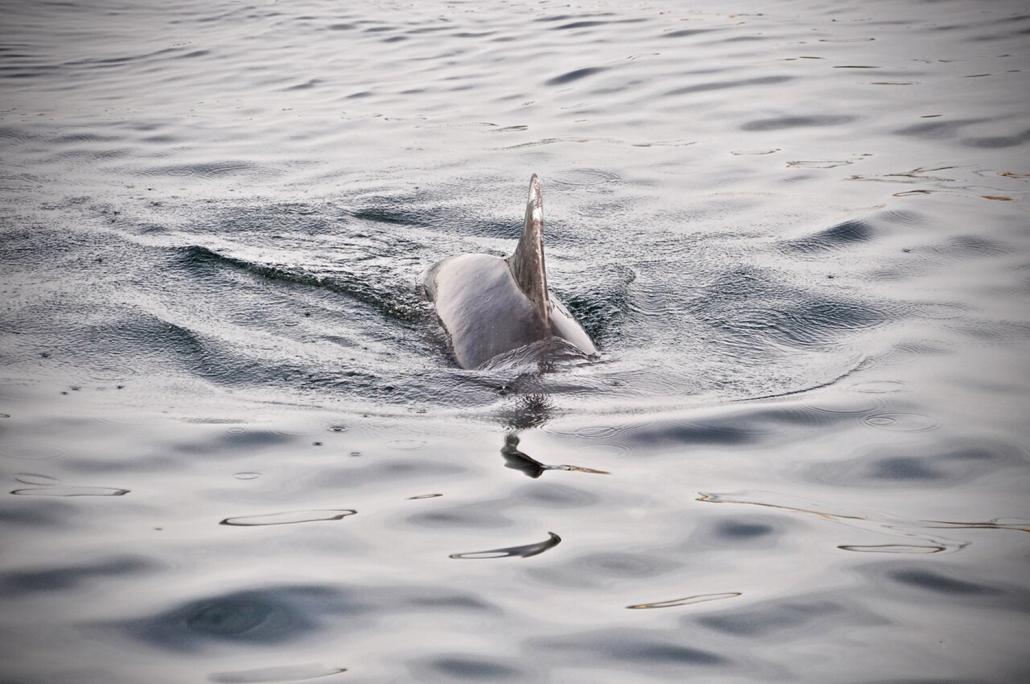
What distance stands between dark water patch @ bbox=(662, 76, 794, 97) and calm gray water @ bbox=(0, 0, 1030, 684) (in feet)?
0.39

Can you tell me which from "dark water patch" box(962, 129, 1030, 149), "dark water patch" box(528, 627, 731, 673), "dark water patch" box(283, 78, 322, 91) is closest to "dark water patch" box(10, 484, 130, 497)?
"dark water patch" box(528, 627, 731, 673)

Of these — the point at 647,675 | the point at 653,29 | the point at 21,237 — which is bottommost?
the point at 647,675

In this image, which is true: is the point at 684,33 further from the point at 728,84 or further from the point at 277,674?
the point at 277,674

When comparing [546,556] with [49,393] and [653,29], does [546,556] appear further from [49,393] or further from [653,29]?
[653,29]

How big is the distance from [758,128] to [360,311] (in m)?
5.34

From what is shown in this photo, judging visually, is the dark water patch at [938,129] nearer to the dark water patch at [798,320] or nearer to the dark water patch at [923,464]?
the dark water patch at [798,320]

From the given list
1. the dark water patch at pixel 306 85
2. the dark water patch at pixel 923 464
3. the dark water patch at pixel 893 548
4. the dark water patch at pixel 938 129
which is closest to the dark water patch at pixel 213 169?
the dark water patch at pixel 306 85

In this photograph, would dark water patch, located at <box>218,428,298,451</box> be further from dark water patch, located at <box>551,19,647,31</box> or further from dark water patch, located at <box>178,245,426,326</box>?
dark water patch, located at <box>551,19,647,31</box>

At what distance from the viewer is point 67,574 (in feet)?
9.82

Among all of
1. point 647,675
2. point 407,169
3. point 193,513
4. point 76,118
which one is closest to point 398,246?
point 407,169

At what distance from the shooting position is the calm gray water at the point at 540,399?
2.77 metres

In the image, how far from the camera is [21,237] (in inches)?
266

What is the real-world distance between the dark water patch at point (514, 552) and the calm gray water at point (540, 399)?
13 mm

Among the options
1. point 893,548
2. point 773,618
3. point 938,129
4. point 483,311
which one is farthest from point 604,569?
point 938,129
